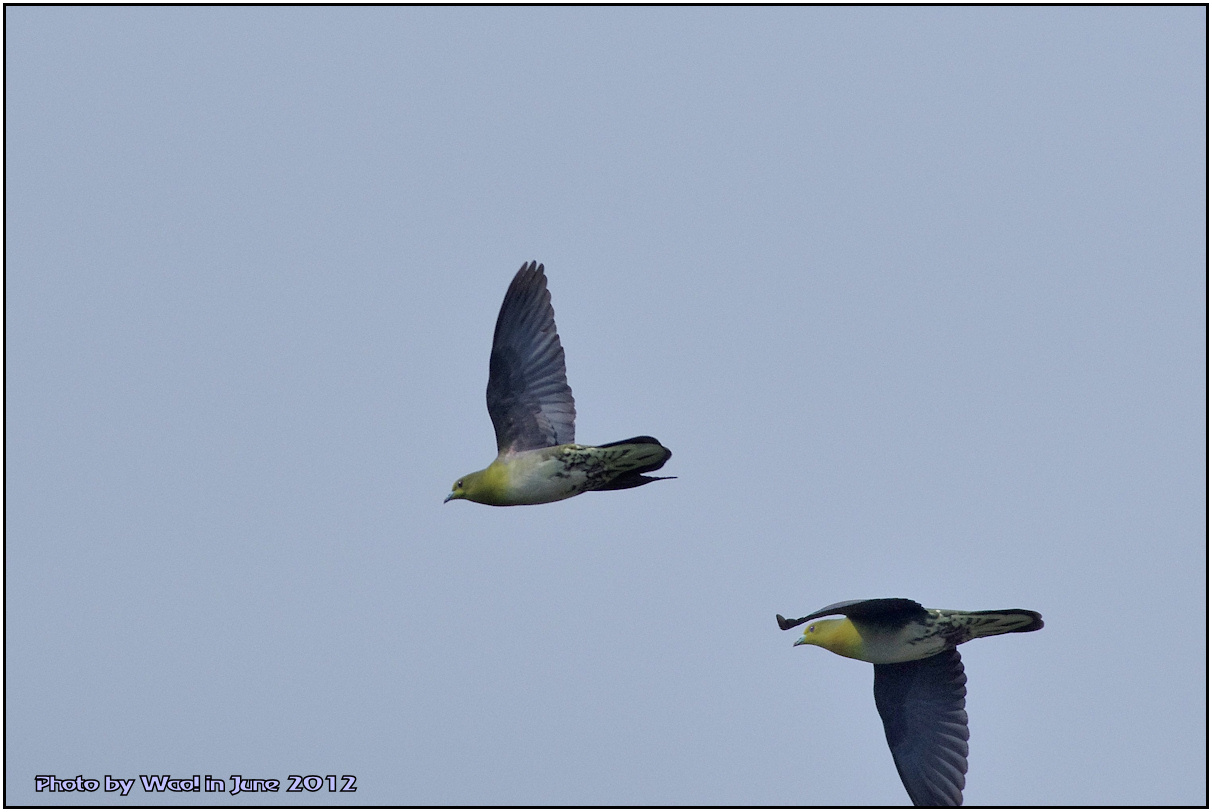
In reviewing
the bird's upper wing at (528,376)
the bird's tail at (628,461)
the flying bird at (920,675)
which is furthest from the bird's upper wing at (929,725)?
the bird's upper wing at (528,376)

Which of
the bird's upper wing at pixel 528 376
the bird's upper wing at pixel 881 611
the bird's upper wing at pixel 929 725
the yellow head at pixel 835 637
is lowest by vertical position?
the bird's upper wing at pixel 929 725

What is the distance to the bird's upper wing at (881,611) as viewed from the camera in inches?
599

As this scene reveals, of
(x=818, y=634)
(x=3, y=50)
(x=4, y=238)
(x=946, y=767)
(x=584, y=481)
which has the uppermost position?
(x=3, y=50)

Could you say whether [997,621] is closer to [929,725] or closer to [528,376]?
[929,725]

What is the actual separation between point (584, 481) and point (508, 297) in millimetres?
2070

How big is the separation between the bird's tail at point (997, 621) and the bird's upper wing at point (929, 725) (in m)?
0.96

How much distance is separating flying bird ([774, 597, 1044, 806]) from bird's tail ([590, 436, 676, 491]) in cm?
A: 232

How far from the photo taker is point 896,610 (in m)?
16.2

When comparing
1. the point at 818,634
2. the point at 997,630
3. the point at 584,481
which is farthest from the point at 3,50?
the point at 997,630

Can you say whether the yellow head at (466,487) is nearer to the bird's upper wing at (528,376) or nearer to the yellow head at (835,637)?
the bird's upper wing at (528,376)

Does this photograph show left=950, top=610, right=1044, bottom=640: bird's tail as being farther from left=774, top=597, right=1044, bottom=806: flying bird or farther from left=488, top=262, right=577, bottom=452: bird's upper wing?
left=488, top=262, right=577, bottom=452: bird's upper wing

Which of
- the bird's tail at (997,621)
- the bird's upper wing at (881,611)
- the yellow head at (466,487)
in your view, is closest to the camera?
the bird's upper wing at (881,611)

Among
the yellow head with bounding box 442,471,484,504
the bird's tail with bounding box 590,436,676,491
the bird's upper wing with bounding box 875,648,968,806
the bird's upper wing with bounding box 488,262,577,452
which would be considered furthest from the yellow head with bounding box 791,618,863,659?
the yellow head with bounding box 442,471,484,504

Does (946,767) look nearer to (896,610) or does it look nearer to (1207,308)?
(896,610)
